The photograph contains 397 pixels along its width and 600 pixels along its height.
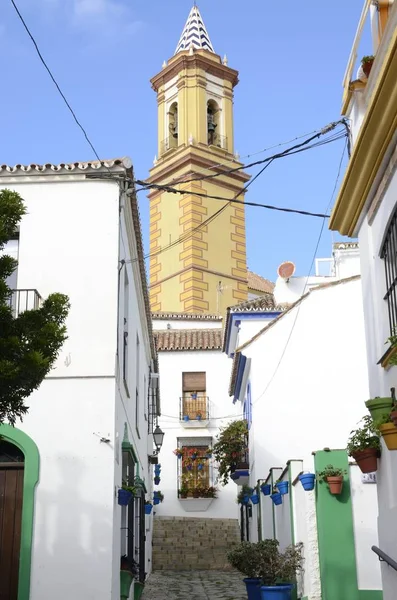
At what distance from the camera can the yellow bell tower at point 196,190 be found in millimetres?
42969

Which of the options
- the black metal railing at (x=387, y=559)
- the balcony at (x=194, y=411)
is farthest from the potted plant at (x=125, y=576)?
the balcony at (x=194, y=411)

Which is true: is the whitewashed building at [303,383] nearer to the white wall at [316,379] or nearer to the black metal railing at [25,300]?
the white wall at [316,379]

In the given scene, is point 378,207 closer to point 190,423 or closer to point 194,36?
point 190,423

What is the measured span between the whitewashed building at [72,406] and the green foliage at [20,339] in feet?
11.9

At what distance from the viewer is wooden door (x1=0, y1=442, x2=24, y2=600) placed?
11188 mm

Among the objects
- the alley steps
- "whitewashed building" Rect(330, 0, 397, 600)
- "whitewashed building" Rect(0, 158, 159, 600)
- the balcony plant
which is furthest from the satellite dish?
"whitewashed building" Rect(330, 0, 397, 600)

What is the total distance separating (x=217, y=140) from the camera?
1857 inches

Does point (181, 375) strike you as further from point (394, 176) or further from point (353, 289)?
point (394, 176)

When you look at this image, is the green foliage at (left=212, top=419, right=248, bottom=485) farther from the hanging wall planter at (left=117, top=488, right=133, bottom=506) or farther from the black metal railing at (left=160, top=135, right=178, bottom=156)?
the black metal railing at (left=160, top=135, right=178, bottom=156)

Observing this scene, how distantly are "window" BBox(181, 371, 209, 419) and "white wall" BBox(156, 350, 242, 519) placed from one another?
8.0 inches

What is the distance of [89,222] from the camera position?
12406 millimetres

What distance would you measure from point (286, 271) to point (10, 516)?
49.5ft

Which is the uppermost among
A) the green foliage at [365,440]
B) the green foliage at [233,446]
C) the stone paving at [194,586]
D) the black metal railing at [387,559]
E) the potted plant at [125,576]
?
the green foliage at [233,446]

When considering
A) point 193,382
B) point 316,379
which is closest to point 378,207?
point 316,379
